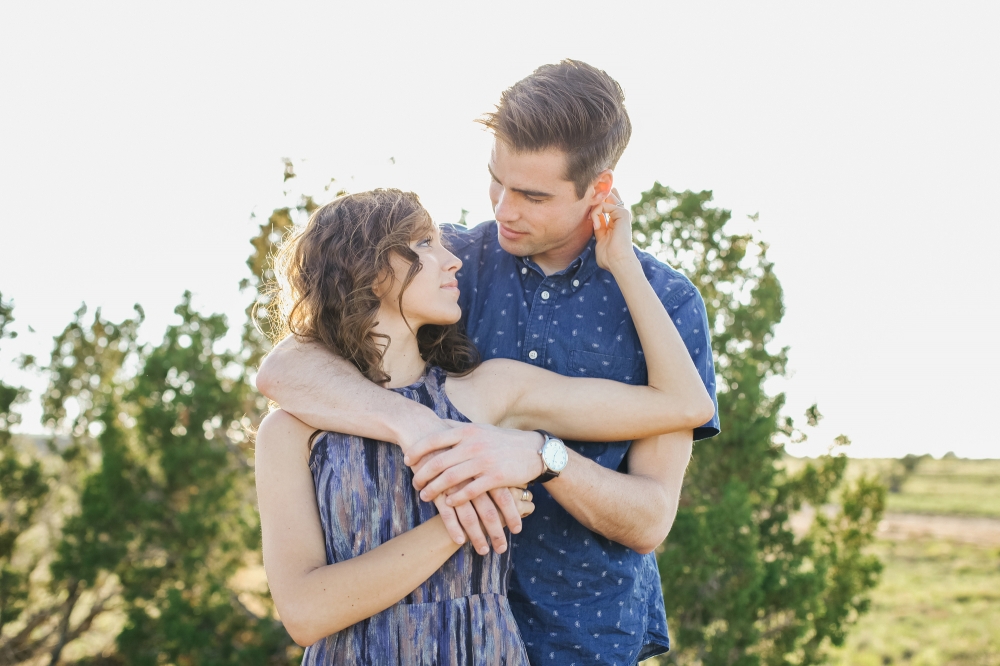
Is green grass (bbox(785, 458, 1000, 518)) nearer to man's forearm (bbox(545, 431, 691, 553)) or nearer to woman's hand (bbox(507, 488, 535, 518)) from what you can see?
man's forearm (bbox(545, 431, 691, 553))

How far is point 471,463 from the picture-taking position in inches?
78.1

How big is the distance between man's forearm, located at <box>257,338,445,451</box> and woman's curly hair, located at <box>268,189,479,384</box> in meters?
0.08

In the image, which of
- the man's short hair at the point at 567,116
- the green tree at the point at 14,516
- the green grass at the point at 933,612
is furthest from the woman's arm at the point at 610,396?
the green grass at the point at 933,612

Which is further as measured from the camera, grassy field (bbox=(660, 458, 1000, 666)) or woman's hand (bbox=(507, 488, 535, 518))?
grassy field (bbox=(660, 458, 1000, 666))

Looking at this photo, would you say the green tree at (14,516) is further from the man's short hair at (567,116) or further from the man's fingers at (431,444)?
the man's fingers at (431,444)

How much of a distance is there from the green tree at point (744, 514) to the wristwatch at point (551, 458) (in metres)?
3.38

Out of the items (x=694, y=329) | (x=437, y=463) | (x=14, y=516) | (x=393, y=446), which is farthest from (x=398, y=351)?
(x=14, y=516)

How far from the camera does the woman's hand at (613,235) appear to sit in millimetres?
2490

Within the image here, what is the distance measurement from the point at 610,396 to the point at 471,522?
0.57m

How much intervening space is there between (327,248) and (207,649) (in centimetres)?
470

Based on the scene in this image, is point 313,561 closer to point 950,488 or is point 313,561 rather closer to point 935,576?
point 935,576

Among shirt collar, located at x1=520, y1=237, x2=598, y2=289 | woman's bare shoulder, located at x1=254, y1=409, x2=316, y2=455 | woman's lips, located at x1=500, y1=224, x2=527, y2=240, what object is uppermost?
woman's lips, located at x1=500, y1=224, x2=527, y2=240

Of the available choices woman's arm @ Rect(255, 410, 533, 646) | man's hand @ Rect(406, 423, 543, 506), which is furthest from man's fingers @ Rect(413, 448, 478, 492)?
woman's arm @ Rect(255, 410, 533, 646)

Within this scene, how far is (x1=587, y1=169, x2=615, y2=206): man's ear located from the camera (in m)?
2.71
